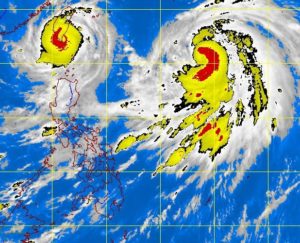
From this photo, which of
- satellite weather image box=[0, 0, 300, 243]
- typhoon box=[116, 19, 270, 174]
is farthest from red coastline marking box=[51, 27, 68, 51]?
typhoon box=[116, 19, 270, 174]

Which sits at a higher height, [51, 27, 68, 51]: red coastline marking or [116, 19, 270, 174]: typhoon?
[51, 27, 68, 51]: red coastline marking

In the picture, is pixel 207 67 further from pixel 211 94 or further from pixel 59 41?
pixel 59 41

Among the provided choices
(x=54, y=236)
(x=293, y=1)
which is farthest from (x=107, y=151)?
(x=293, y=1)

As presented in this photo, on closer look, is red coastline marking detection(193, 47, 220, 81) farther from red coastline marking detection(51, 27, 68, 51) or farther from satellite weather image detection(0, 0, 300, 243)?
red coastline marking detection(51, 27, 68, 51)

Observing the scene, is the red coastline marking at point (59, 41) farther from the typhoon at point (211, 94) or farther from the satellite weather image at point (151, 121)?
the typhoon at point (211, 94)

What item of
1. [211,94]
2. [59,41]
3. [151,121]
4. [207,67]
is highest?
[59,41]

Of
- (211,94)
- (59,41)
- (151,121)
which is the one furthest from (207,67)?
(59,41)

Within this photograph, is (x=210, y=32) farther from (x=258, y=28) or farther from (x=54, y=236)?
(x=54, y=236)

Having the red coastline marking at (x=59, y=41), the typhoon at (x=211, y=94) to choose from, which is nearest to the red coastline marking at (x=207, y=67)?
the typhoon at (x=211, y=94)
